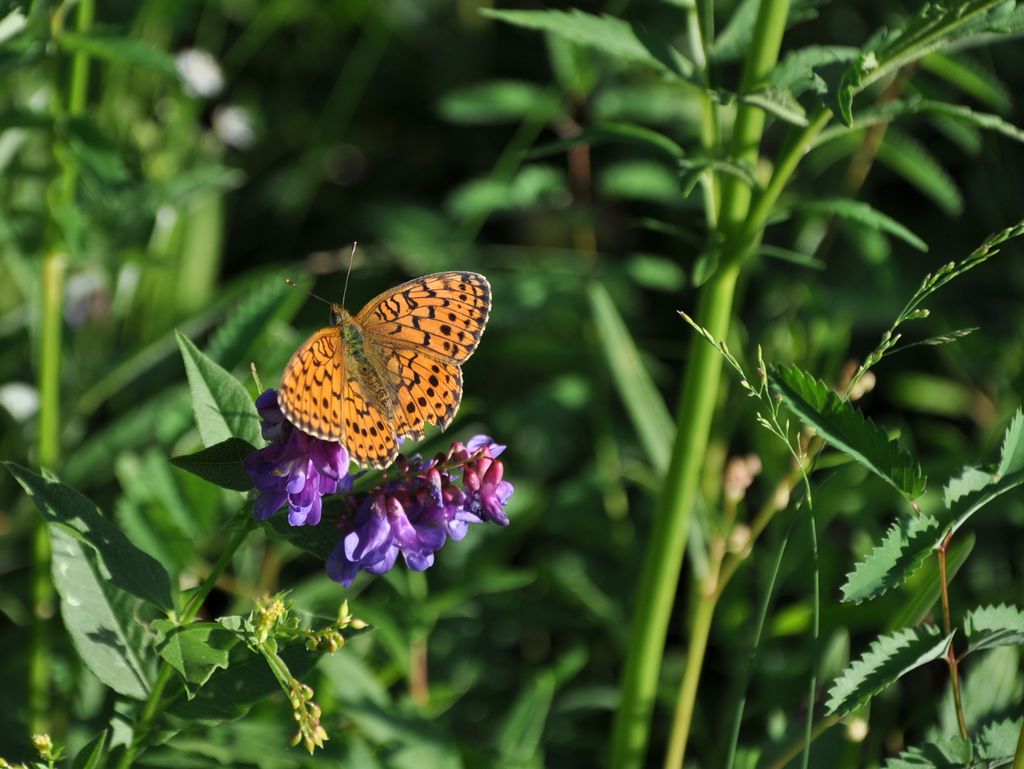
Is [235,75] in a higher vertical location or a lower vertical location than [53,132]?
higher

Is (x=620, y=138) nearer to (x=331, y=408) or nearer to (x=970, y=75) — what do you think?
(x=331, y=408)

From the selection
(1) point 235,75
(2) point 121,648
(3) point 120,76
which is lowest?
(2) point 121,648

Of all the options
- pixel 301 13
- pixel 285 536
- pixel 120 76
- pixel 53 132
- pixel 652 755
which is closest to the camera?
pixel 285 536

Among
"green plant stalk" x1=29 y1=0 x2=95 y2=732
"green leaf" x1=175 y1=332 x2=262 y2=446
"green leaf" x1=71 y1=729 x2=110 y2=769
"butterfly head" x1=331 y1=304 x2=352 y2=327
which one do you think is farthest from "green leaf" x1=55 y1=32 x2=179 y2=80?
"green leaf" x1=71 y1=729 x2=110 y2=769

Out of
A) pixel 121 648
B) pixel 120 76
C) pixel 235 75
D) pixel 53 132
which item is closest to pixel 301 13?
pixel 235 75

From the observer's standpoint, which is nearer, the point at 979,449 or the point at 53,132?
the point at 53,132

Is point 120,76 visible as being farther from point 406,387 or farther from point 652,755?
point 652,755
